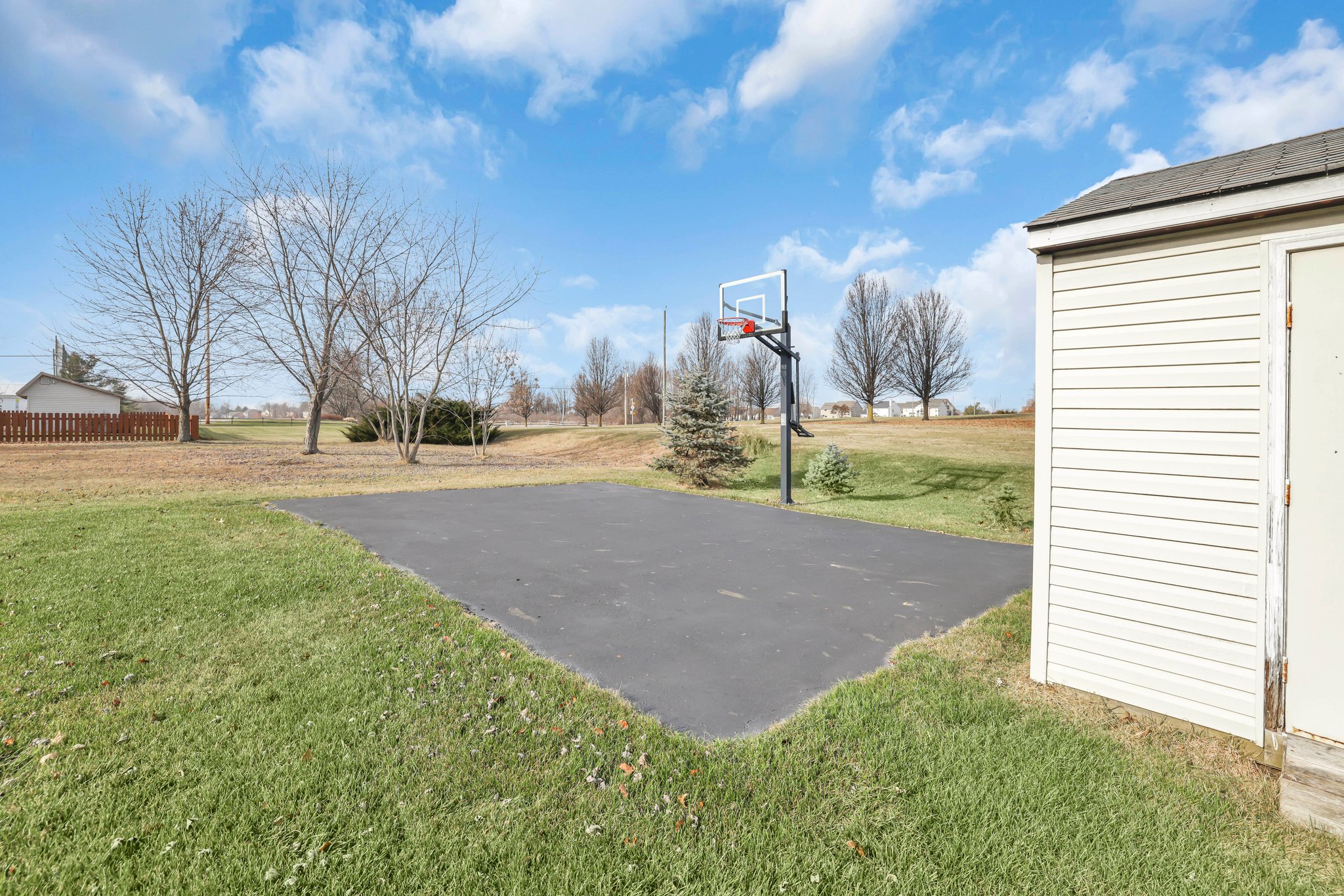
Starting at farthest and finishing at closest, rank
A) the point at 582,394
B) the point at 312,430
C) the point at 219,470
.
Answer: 1. the point at 582,394
2. the point at 312,430
3. the point at 219,470

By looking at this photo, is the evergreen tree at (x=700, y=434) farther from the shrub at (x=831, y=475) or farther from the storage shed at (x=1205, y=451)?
the storage shed at (x=1205, y=451)

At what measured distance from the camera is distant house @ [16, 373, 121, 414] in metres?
28.0

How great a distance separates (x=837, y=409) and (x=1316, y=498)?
1982 inches

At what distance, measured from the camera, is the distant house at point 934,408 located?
4032 centimetres

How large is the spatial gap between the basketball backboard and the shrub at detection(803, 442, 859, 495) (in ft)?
9.63

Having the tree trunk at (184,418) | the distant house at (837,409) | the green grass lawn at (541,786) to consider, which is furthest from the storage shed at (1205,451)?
the distant house at (837,409)

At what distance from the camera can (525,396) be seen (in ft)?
118

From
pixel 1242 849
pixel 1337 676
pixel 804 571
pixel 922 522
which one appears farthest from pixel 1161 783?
pixel 922 522

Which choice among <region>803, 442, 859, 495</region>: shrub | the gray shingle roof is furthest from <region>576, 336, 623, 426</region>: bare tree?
the gray shingle roof

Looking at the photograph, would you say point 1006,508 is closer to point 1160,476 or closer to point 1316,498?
point 1160,476

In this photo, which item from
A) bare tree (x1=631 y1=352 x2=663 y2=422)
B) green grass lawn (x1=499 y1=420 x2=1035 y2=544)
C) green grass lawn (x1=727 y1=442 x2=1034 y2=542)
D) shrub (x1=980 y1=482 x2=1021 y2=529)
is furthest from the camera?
bare tree (x1=631 y1=352 x2=663 y2=422)

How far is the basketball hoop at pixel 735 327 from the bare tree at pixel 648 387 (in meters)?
29.0

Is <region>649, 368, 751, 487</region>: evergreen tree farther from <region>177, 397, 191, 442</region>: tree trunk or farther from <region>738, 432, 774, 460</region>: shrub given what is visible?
<region>177, 397, 191, 442</region>: tree trunk

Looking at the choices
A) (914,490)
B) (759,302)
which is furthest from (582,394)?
(759,302)
